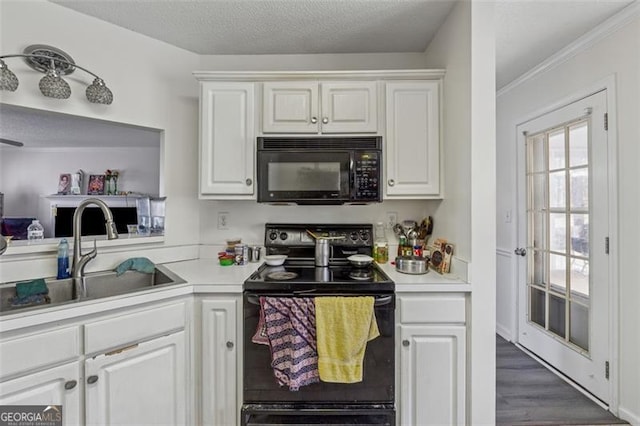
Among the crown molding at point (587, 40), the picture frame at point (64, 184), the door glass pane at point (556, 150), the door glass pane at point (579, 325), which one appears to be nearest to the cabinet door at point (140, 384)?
the door glass pane at point (579, 325)

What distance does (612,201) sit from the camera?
5.84 ft

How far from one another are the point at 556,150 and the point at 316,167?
6.51 feet

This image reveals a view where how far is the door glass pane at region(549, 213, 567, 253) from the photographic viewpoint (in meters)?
2.19

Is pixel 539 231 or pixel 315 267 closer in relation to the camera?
pixel 315 267

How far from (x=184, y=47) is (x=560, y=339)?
3.63 m

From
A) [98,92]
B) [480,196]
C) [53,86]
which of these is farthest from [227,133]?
[480,196]

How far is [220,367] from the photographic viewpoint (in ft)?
4.87

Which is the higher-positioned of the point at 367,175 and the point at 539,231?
the point at 367,175

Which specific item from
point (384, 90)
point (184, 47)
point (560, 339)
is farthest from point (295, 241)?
point (560, 339)

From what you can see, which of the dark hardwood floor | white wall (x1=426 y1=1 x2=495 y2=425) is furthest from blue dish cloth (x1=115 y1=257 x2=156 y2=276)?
the dark hardwood floor

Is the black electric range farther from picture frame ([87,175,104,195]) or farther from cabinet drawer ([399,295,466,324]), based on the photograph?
picture frame ([87,175,104,195])

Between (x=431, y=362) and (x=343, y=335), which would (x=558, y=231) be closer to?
(x=431, y=362)

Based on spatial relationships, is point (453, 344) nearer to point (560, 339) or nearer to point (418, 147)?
point (418, 147)

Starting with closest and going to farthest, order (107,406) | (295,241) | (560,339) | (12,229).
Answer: (107,406) → (12,229) → (295,241) → (560,339)
